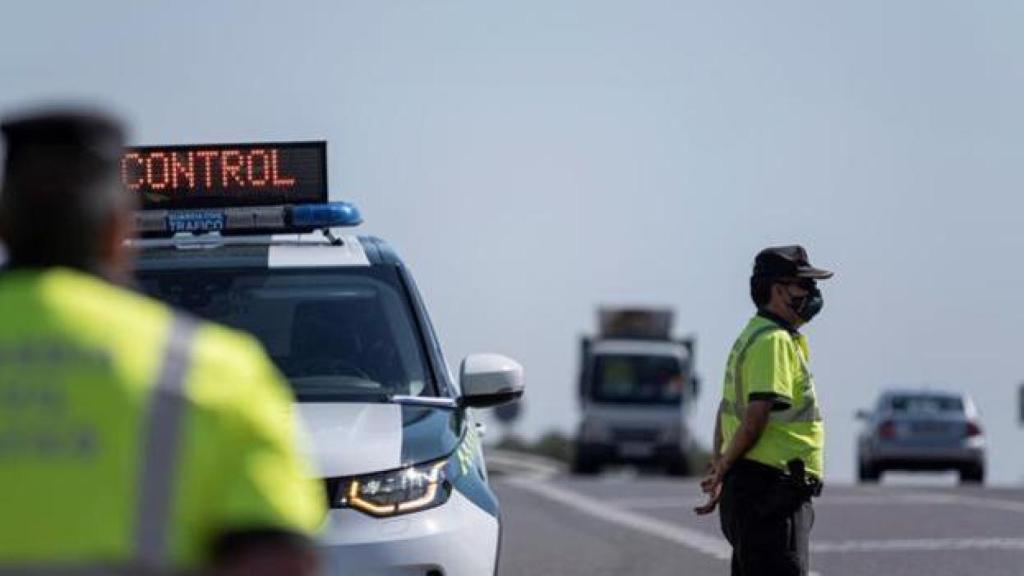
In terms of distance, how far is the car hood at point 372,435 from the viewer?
30.0 ft

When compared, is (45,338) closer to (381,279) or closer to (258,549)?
(258,549)

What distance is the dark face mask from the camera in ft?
32.0

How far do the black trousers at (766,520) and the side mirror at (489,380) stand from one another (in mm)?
805

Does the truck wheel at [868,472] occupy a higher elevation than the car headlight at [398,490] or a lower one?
lower

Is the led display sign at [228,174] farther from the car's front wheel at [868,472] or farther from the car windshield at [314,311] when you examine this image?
the car's front wheel at [868,472]

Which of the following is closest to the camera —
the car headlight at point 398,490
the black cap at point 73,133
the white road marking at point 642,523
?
the black cap at point 73,133

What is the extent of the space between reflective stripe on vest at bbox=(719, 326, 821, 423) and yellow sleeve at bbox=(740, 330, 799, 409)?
0.02 meters

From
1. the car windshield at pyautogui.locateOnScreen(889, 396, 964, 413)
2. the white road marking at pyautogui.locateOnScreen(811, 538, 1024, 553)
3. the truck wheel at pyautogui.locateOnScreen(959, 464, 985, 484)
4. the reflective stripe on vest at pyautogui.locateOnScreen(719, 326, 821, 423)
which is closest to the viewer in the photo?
the reflective stripe on vest at pyautogui.locateOnScreen(719, 326, 821, 423)

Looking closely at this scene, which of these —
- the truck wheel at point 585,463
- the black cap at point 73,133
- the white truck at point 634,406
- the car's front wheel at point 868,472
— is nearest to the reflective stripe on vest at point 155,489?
the black cap at point 73,133

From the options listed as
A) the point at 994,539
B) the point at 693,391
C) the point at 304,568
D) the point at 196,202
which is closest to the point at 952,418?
the point at 693,391

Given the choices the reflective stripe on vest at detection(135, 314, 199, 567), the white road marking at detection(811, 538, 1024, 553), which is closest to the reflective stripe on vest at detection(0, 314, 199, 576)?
the reflective stripe on vest at detection(135, 314, 199, 567)

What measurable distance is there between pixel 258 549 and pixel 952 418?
39.1 meters

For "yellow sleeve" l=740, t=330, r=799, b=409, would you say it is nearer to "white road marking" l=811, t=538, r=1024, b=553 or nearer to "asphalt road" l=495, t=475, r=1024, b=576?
"asphalt road" l=495, t=475, r=1024, b=576

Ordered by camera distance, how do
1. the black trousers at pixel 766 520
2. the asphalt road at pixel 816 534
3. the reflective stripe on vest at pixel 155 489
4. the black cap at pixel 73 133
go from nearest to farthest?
the reflective stripe on vest at pixel 155 489, the black cap at pixel 73 133, the black trousers at pixel 766 520, the asphalt road at pixel 816 534
